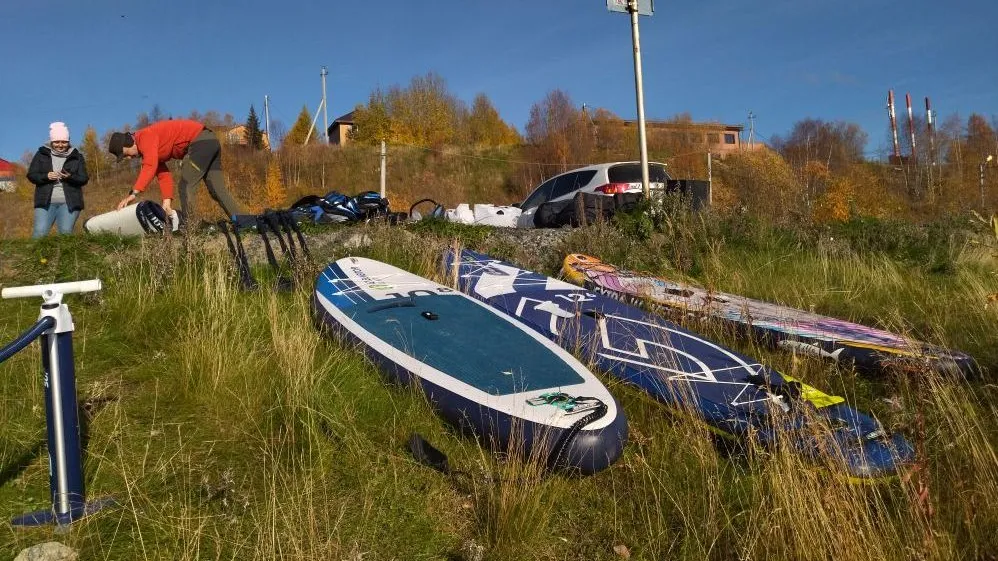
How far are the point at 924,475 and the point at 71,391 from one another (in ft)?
8.71

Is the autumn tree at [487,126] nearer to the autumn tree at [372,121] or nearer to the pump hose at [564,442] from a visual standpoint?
the autumn tree at [372,121]

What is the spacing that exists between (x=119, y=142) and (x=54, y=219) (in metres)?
1.26

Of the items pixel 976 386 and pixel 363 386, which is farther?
pixel 976 386

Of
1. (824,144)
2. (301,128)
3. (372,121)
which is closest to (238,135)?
(301,128)

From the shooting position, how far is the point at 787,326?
4.21 m

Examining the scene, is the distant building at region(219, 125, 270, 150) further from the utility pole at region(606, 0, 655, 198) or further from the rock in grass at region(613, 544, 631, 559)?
the rock in grass at region(613, 544, 631, 559)

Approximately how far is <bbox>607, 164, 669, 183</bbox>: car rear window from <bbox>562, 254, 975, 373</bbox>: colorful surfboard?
4.58m

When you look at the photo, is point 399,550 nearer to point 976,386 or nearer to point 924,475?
point 924,475

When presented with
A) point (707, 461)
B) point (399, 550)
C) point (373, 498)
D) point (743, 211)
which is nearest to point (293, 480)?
point (373, 498)

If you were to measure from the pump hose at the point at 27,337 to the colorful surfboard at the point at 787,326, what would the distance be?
310 centimetres

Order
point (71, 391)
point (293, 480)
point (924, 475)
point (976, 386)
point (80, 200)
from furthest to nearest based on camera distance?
point (80, 200)
point (976, 386)
point (293, 480)
point (71, 391)
point (924, 475)

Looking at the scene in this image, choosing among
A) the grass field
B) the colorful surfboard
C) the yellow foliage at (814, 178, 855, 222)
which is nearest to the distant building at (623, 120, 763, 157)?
the yellow foliage at (814, 178, 855, 222)

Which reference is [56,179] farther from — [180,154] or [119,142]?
[180,154]

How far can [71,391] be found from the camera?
1.98 metres
